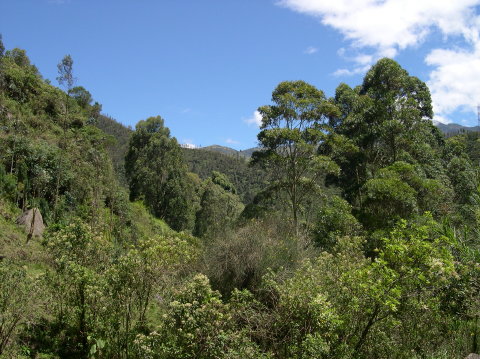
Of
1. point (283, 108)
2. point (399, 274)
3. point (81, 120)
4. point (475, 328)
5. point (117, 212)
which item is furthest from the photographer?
point (81, 120)

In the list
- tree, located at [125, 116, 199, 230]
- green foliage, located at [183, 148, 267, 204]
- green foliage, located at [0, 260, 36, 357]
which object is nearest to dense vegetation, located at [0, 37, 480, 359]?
green foliage, located at [0, 260, 36, 357]

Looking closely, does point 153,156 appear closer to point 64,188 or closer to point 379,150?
point 64,188

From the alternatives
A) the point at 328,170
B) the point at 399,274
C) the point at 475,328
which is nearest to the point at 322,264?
the point at 399,274

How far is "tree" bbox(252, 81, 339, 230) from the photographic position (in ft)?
51.9

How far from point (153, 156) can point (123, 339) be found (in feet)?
89.4

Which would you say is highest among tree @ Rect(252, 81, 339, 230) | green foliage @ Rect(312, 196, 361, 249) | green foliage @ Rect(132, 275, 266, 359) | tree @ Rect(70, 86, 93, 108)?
tree @ Rect(70, 86, 93, 108)

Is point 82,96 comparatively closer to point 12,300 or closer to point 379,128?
point 379,128

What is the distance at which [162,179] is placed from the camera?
32.8 meters

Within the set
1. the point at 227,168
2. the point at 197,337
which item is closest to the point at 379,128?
the point at 197,337

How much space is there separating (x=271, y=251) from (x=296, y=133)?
7034 millimetres

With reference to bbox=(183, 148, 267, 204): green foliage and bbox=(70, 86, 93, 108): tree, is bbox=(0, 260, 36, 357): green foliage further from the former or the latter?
bbox=(183, 148, 267, 204): green foliage

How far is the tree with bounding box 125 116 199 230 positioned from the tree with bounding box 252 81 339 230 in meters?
16.9

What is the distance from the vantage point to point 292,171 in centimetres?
1678

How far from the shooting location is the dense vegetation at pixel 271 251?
5426 mm
